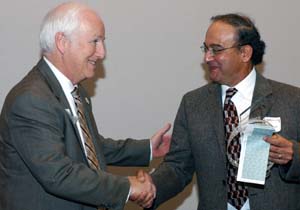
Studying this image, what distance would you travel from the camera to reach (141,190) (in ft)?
8.21

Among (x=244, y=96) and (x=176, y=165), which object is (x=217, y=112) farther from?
(x=176, y=165)

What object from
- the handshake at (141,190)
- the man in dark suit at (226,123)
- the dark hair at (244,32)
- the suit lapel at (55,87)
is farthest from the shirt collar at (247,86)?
the suit lapel at (55,87)

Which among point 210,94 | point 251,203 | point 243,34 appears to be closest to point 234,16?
point 243,34

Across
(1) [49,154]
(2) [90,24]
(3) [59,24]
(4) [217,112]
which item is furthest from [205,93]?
(1) [49,154]

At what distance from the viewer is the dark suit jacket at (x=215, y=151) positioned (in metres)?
2.66

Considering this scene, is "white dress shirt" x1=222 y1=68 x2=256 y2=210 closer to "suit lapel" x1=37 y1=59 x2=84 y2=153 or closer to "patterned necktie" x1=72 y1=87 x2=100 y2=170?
"patterned necktie" x1=72 y1=87 x2=100 y2=170

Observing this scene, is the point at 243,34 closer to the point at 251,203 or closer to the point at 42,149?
the point at 251,203

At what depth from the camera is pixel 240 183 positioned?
271cm

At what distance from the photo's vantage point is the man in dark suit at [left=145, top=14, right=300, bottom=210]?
267cm

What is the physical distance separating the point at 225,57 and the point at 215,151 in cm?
48

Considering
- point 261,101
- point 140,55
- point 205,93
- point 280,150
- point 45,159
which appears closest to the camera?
point 45,159

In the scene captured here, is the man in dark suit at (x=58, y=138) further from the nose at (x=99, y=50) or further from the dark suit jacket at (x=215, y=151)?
the dark suit jacket at (x=215, y=151)

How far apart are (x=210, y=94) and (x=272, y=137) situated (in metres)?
0.54

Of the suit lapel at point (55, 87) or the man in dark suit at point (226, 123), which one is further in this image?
the man in dark suit at point (226, 123)
